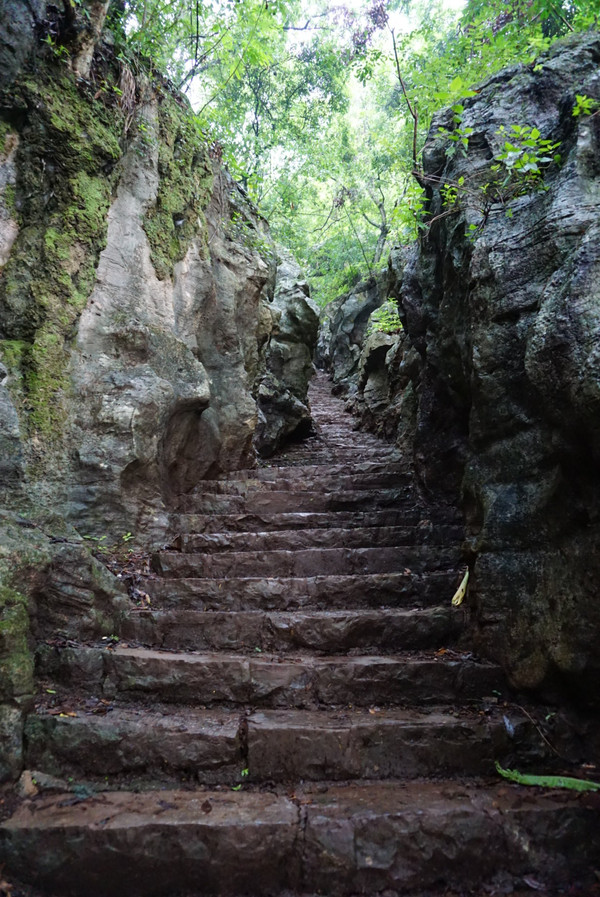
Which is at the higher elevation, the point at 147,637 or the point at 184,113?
the point at 184,113

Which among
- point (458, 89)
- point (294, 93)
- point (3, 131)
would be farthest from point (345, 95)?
point (3, 131)

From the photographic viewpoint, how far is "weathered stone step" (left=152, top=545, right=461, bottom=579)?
13.6 ft

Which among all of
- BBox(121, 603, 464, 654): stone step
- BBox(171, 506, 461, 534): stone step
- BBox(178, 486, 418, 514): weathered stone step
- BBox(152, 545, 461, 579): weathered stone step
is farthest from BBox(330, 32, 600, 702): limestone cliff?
BBox(178, 486, 418, 514): weathered stone step

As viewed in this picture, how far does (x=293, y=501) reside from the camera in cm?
541

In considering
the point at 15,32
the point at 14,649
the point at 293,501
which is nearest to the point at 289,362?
the point at 293,501

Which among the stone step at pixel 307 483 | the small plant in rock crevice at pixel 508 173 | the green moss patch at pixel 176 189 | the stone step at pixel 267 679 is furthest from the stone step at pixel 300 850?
the green moss patch at pixel 176 189

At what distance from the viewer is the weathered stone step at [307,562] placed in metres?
4.14

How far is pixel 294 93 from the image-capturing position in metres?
12.4

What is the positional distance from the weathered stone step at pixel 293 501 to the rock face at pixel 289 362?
3683 mm

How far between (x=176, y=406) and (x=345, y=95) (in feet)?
40.4

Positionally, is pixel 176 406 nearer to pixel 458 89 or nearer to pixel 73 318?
pixel 73 318

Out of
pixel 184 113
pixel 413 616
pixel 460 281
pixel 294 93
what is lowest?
pixel 413 616

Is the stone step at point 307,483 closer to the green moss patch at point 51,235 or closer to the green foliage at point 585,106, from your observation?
the green moss patch at point 51,235

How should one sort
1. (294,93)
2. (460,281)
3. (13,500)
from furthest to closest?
1. (294,93)
2. (460,281)
3. (13,500)
